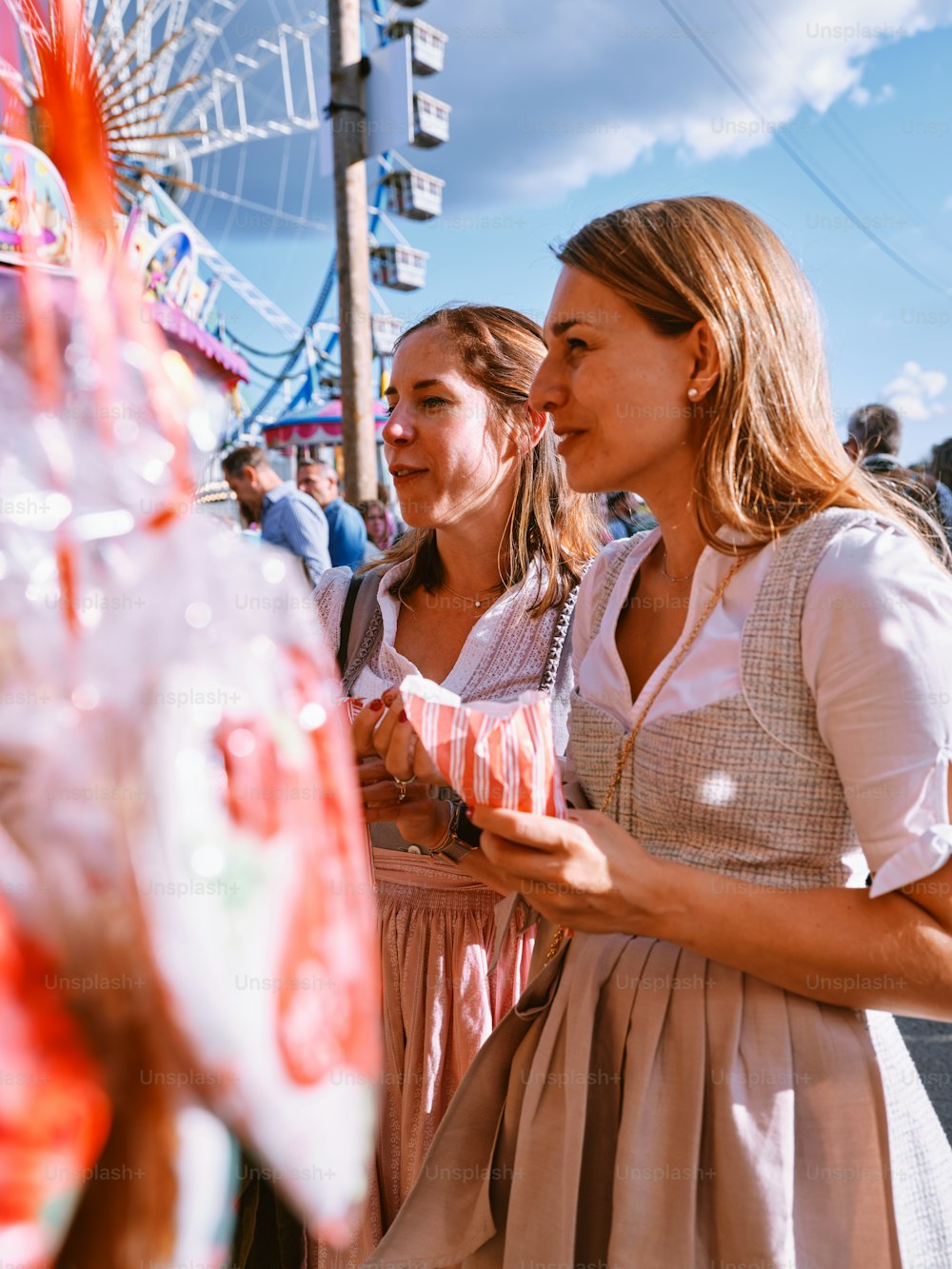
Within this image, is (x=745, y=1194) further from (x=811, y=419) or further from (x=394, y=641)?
(x=394, y=641)

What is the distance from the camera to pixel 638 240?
1.20 m

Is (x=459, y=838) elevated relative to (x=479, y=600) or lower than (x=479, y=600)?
lower

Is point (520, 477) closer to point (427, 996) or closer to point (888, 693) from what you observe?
point (427, 996)

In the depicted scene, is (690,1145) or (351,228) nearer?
(690,1145)

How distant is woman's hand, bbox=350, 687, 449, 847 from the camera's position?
96cm

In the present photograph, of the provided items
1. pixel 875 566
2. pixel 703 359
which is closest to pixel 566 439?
pixel 703 359

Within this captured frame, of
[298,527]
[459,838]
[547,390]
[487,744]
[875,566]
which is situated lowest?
[298,527]

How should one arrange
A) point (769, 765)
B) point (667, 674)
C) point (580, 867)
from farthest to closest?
1. point (667, 674)
2. point (769, 765)
3. point (580, 867)

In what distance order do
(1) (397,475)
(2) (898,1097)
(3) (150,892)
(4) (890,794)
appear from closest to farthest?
1. (3) (150,892)
2. (4) (890,794)
3. (2) (898,1097)
4. (1) (397,475)

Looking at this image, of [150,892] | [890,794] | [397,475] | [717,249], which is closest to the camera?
[150,892]

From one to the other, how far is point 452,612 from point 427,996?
691 millimetres

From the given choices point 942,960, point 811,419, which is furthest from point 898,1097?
point 811,419

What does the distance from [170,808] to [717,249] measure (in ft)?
3.44

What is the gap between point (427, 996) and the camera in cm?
161
